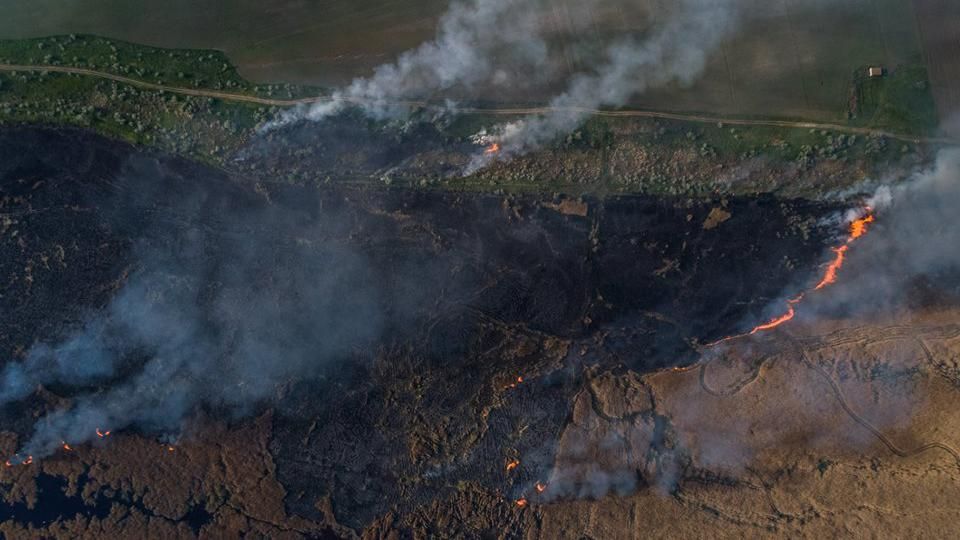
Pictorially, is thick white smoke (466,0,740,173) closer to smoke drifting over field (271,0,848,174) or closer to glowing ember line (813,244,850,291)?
smoke drifting over field (271,0,848,174)

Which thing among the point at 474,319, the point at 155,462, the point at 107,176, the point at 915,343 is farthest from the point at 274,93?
the point at 915,343

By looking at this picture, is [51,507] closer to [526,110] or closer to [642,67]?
[526,110]

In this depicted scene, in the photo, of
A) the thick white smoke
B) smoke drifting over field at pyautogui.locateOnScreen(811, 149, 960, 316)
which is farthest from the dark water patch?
smoke drifting over field at pyautogui.locateOnScreen(811, 149, 960, 316)

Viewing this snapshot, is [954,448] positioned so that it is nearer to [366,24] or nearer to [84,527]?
[366,24]

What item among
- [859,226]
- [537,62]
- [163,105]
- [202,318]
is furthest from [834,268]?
[163,105]

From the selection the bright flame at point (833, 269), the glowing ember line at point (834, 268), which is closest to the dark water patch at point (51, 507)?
the bright flame at point (833, 269)
